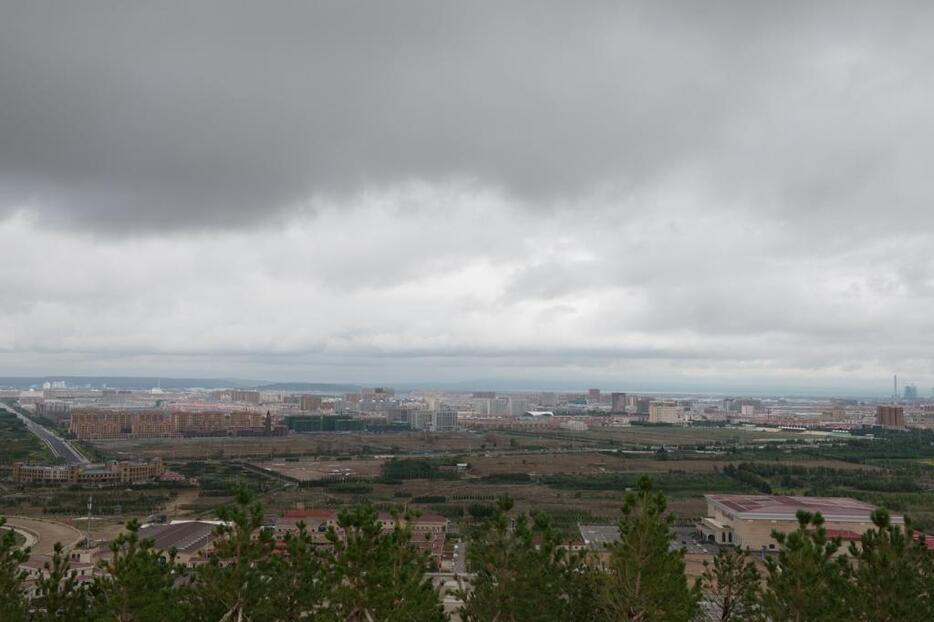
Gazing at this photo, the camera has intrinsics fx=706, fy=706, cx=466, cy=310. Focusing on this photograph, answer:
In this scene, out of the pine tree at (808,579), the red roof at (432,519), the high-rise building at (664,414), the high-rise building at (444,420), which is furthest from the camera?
the high-rise building at (664,414)

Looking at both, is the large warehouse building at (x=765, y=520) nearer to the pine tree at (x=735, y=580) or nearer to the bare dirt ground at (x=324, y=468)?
the pine tree at (x=735, y=580)

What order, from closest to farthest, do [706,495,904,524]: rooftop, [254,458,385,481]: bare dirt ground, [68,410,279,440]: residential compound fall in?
1. [706,495,904,524]: rooftop
2. [254,458,385,481]: bare dirt ground
3. [68,410,279,440]: residential compound

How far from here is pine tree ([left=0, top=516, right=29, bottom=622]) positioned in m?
8.44

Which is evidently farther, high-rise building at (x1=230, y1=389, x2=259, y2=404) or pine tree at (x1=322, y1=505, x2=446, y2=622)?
high-rise building at (x1=230, y1=389, x2=259, y2=404)

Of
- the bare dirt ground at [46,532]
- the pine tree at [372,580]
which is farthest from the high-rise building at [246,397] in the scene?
the pine tree at [372,580]

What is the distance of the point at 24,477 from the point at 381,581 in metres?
44.3

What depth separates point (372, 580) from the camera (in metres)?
8.70

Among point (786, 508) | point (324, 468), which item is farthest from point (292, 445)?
point (786, 508)

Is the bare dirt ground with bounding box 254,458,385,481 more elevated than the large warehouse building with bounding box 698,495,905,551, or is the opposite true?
the large warehouse building with bounding box 698,495,905,551

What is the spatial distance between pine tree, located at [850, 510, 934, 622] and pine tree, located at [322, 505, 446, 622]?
533cm

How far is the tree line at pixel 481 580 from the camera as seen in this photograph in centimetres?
850

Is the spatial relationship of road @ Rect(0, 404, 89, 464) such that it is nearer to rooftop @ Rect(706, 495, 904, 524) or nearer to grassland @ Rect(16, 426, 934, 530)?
grassland @ Rect(16, 426, 934, 530)

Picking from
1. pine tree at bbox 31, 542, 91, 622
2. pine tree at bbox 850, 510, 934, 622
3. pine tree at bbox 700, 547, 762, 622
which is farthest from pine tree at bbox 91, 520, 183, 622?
pine tree at bbox 850, 510, 934, 622

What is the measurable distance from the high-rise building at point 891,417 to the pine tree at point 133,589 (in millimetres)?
100014
